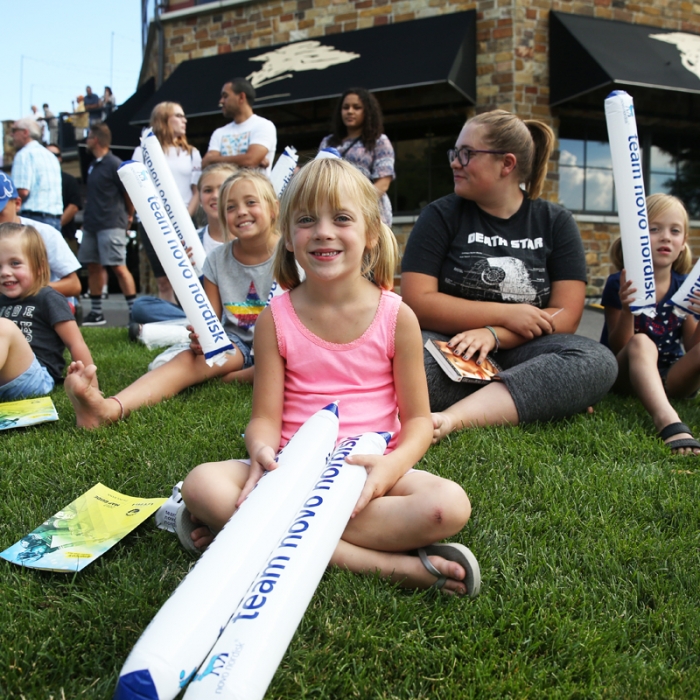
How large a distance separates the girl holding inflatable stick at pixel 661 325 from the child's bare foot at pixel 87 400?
7.96 ft

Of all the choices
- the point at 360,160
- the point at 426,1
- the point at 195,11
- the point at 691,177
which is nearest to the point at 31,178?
the point at 360,160

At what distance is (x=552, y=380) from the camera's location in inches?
113

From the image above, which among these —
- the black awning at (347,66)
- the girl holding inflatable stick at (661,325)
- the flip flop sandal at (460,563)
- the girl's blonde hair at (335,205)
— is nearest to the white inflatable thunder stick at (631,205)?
the girl holding inflatable stick at (661,325)

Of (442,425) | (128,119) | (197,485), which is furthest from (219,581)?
(128,119)

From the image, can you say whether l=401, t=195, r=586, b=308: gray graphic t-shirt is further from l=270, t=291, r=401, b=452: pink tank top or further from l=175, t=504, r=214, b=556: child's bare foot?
l=175, t=504, r=214, b=556: child's bare foot

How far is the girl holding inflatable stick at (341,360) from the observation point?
5.66 ft

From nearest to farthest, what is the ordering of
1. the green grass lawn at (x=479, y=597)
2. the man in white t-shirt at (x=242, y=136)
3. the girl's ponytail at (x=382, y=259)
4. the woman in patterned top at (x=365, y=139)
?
the green grass lawn at (x=479, y=597) → the girl's ponytail at (x=382, y=259) → the woman in patterned top at (x=365, y=139) → the man in white t-shirt at (x=242, y=136)

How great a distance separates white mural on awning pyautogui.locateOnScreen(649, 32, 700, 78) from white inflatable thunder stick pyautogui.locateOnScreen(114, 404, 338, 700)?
8525 millimetres

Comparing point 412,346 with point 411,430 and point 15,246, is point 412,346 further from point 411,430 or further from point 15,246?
point 15,246

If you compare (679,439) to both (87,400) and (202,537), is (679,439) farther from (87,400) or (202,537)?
(87,400)

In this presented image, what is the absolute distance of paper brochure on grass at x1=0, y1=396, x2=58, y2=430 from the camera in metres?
2.92

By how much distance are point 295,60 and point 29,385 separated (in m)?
6.65

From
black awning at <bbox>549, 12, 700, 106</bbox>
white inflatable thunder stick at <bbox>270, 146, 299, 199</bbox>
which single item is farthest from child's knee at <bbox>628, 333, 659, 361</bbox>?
black awning at <bbox>549, 12, 700, 106</bbox>

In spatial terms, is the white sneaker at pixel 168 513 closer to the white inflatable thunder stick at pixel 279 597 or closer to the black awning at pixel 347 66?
the white inflatable thunder stick at pixel 279 597
